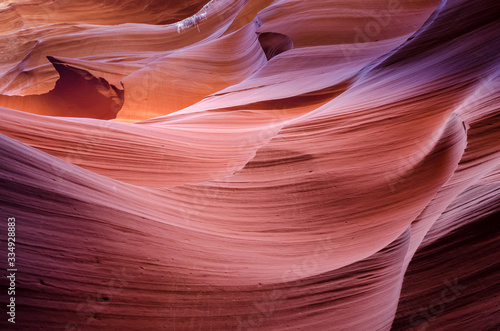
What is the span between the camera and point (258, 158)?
2639 mm

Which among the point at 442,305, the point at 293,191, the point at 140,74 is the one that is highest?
the point at 140,74

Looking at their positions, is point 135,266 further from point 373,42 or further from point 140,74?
point 140,74

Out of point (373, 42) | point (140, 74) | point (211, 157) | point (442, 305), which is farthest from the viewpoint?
point (140, 74)

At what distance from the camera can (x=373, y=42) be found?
5438mm

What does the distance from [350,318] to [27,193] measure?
138 cm

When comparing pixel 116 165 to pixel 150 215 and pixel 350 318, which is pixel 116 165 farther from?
pixel 350 318

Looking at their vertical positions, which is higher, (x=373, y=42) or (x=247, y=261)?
(x=373, y=42)

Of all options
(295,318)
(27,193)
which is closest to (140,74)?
(27,193)

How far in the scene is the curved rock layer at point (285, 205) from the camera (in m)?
1.41

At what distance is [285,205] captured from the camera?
225 centimetres

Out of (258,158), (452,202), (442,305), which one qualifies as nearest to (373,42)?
(258,158)

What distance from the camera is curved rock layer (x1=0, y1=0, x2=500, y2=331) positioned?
1.41 m

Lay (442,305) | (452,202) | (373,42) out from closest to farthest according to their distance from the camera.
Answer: (442,305) → (452,202) → (373,42)

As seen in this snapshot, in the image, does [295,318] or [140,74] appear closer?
[295,318]
